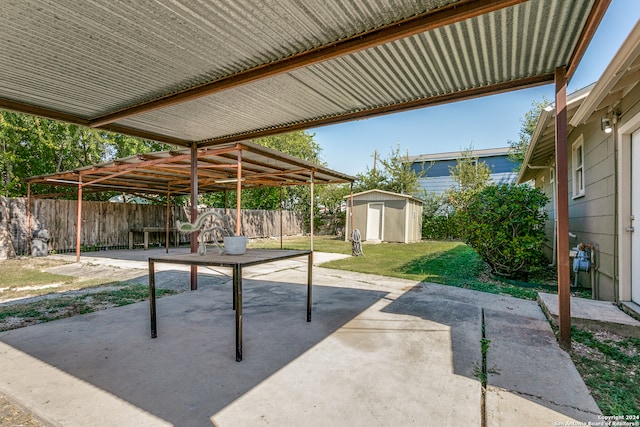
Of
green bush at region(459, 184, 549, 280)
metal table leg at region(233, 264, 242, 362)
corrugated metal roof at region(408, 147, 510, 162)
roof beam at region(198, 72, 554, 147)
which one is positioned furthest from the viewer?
corrugated metal roof at region(408, 147, 510, 162)

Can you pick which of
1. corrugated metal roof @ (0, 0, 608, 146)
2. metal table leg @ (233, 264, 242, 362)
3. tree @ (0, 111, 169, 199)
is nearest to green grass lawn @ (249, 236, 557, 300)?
corrugated metal roof @ (0, 0, 608, 146)

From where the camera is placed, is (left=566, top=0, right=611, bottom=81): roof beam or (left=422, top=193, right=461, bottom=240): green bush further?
(left=422, top=193, right=461, bottom=240): green bush

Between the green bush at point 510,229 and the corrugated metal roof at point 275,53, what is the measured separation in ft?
11.1

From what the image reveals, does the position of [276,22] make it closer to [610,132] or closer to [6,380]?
[6,380]

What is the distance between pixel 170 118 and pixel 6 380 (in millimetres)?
2919

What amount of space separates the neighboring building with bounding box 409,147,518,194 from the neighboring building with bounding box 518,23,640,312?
15.4m

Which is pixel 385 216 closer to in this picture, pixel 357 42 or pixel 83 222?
pixel 83 222

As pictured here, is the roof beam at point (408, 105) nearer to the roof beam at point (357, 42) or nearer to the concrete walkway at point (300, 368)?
the roof beam at point (357, 42)

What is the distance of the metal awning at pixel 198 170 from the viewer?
5.55 meters

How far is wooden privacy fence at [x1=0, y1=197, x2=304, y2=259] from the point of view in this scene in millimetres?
8898

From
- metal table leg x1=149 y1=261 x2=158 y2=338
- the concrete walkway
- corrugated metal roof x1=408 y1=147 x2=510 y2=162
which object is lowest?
the concrete walkway

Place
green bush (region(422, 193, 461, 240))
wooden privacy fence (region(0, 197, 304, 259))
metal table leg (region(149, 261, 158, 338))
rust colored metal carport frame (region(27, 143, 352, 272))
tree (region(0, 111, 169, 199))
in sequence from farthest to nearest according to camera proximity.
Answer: green bush (region(422, 193, 461, 240)) < tree (region(0, 111, 169, 199)) < wooden privacy fence (region(0, 197, 304, 259)) < rust colored metal carport frame (region(27, 143, 352, 272)) < metal table leg (region(149, 261, 158, 338))

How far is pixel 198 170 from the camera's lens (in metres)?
7.50

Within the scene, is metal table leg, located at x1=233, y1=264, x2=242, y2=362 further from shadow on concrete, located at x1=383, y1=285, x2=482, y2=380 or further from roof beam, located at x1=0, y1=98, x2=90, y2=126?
roof beam, located at x1=0, y1=98, x2=90, y2=126
